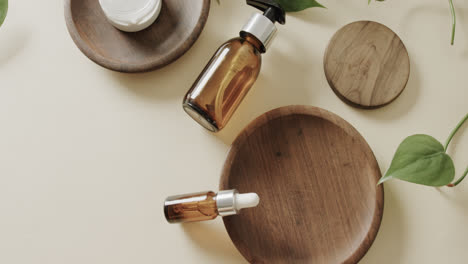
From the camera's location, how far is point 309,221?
0.61 metres

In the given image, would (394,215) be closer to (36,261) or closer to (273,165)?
(273,165)

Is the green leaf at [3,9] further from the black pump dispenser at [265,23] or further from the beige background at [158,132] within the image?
the black pump dispenser at [265,23]

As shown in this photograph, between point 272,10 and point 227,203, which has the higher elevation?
point 272,10

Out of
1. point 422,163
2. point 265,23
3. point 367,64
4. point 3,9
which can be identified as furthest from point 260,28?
point 3,9

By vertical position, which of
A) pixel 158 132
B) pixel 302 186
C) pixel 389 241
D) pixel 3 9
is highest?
pixel 3 9

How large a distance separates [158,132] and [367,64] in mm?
340

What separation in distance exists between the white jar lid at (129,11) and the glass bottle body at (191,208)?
0.89 feet

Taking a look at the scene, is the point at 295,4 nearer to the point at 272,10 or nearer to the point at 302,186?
the point at 272,10

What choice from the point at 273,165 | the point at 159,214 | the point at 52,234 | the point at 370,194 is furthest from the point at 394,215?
the point at 52,234

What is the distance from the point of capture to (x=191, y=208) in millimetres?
598

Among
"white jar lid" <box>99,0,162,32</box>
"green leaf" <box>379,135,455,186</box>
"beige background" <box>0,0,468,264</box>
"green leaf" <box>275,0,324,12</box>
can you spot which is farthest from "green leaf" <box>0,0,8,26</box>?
"green leaf" <box>379,135,455,186</box>

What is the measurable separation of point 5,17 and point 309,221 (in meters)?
0.57

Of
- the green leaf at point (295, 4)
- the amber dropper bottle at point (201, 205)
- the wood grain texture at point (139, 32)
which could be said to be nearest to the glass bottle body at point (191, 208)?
the amber dropper bottle at point (201, 205)

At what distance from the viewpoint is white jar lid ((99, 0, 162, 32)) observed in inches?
24.0
